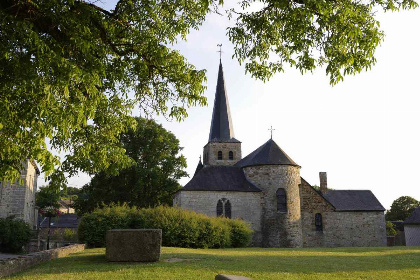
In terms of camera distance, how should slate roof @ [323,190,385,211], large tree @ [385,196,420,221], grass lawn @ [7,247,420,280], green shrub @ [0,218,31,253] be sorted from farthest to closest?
large tree @ [385,196,420,221]
slate roof @ [323,190,385,211]
green shrub @ [0,218,31,253]
grass lawn @ [7,247,420,280]

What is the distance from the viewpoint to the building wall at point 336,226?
3169cm

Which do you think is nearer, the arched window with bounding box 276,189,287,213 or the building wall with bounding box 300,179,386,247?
the arched window with bounding box 276,189,287,213

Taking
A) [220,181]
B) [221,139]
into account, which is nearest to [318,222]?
[220,181]

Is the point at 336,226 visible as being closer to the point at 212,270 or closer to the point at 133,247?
the point at 133,247

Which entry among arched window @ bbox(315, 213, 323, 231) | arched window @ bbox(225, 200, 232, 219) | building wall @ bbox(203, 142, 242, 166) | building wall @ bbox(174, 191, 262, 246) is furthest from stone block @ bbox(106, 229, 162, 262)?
building wall @ bbox(203, 142, 242, 166)

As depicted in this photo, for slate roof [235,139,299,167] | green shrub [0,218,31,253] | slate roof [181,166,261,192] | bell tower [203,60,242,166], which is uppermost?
bell tower [203,60,242,166]

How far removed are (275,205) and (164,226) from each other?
13270 millimetres

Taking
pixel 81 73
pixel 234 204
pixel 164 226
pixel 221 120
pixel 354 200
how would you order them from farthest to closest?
1. pixel 221 120
2. pixel 354 200
3. pixel 234 204
4. pixel 164 226
5. pixel 81 73

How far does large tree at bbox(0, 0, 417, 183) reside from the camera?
246 inches

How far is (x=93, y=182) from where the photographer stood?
31.9 m

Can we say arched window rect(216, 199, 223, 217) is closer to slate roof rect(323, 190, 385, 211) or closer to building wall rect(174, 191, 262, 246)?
building wall rect(174, 191, 262, 246)

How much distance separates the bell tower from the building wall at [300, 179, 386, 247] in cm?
785

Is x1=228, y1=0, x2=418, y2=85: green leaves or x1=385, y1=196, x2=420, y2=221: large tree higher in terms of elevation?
x1=228, y1=0, x2=418, y2=85: green leaves

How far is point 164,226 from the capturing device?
18625 mm
